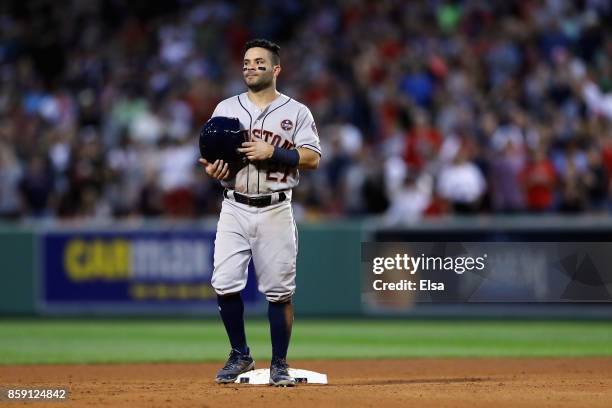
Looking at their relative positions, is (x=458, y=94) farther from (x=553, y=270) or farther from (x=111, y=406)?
(x=111, y=406)

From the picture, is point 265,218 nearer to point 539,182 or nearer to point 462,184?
point 462,184

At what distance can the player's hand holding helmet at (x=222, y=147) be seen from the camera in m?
7.93

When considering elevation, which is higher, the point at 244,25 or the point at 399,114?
the point at 244,25

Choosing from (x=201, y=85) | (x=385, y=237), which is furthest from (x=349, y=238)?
(x=201, y=85)

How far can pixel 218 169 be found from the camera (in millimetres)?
7992

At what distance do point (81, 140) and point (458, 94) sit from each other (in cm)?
579

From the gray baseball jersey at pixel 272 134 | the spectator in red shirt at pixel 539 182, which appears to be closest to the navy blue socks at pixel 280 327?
the gray baseball jersey at pixel 272 134

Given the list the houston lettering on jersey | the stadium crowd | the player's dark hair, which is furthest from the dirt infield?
the stadium crowd

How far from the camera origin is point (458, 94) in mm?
17906

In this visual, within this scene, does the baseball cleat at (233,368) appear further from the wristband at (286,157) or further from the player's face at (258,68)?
the player's face at (258,68)

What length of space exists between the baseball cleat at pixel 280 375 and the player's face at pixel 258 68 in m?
1.80

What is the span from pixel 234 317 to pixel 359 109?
10605mm

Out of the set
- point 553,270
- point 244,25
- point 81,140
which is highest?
point 244,25

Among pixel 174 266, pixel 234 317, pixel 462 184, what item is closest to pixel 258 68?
pixel 234 317
